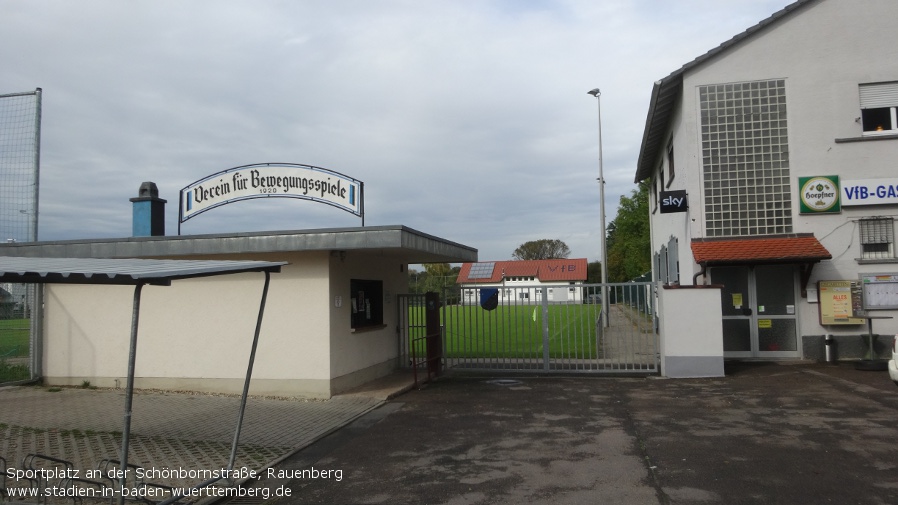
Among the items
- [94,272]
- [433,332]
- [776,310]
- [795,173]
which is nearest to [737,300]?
[776,310]

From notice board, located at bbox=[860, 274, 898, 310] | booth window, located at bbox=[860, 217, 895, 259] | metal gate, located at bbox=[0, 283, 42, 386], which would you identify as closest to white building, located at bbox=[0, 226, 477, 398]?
metal gate, located at bbox=[0, 283, 42, 386]

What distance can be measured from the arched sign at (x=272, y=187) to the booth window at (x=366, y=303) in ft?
4.50

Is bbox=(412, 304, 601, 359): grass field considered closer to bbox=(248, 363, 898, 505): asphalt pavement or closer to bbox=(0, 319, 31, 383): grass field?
bbox=(248, 363, 898, 505): asphalt pavement

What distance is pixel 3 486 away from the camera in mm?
6156

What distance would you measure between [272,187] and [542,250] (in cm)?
9720

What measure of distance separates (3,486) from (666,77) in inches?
588

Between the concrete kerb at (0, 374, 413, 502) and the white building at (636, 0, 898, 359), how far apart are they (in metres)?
8.30

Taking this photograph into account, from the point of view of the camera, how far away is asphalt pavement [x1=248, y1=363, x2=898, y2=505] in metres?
5.89

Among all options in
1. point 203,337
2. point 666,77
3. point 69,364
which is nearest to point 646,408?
point 203,337

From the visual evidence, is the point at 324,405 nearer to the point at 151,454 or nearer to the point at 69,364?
the point at 151,454

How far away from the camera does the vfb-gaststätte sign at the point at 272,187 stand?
12.5 metres

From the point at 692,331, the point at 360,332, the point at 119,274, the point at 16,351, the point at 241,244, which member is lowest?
the point at 16,351

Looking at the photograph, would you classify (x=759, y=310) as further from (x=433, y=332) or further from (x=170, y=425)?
(x=170, y=425)

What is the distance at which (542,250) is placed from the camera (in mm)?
108250
